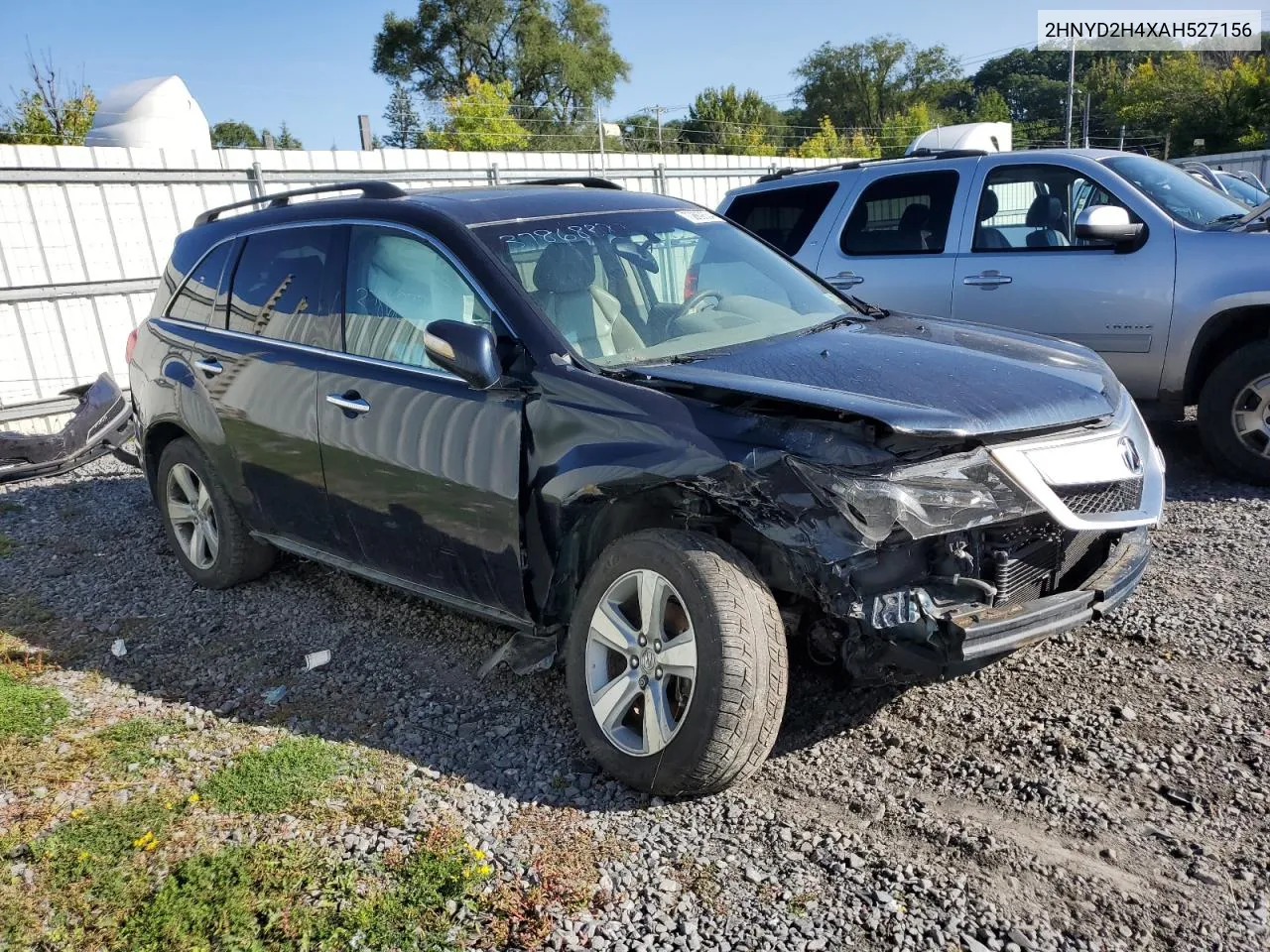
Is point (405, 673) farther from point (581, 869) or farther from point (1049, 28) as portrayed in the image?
point (1049, 28)

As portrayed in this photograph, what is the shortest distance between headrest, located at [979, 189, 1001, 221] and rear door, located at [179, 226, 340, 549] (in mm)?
4342

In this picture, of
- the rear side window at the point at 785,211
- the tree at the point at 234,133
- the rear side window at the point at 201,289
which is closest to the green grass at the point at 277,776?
the rear side window at the point at 201,289

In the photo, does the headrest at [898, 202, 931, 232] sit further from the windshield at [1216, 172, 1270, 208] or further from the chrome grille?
the windshield at [1216, 172, 1270, 208]

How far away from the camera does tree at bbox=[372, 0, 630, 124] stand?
57938 millimetres

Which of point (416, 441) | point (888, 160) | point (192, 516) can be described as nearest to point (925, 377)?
point (416, 441)

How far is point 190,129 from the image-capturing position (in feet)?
60.5

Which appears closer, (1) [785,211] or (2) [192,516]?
(2) [192,516]

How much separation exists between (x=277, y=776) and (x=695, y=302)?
2311 mm

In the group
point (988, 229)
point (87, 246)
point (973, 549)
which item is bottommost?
point (973, 549)

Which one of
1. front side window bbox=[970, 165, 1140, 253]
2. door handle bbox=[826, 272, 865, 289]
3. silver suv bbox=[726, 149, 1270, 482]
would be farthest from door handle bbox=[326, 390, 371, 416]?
front side window bbox=[970, 165, 1140, 253]

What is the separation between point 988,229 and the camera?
21.6 feet

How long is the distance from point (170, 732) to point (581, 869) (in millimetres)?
1876

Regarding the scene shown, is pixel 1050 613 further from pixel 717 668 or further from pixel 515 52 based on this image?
pixel 515 52

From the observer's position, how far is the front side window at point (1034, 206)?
248 inches
